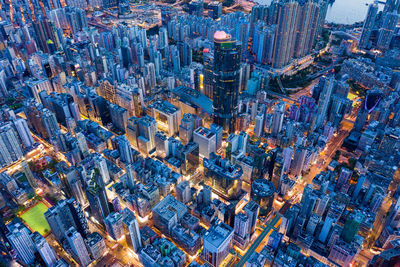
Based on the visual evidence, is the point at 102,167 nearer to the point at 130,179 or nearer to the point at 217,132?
the point at 130,179

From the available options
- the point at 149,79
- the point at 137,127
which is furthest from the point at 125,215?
the point at 149,79

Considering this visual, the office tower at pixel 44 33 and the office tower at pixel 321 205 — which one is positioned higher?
the office tower at pixel 44 33

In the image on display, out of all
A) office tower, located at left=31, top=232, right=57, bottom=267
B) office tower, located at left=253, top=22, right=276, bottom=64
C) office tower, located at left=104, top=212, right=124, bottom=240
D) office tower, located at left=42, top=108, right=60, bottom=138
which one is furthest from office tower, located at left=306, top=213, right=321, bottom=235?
office tower, located at left=253, top=22, right=276, bottom=64

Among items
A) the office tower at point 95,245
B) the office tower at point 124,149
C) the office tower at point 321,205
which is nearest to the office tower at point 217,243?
the office tower at point 321,205

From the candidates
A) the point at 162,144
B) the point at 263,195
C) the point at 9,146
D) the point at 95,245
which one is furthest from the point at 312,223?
the point at 9,146

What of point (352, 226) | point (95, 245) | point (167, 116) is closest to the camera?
point (352, 226)

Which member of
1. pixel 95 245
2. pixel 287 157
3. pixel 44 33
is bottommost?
pixel 95 245

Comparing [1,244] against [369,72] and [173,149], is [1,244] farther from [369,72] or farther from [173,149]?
[369,72]

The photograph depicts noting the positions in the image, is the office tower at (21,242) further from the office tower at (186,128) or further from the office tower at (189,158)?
the office tower at (186,128)
